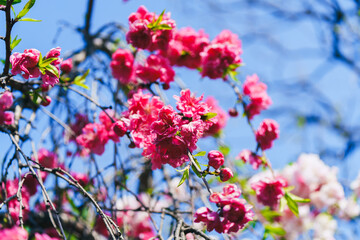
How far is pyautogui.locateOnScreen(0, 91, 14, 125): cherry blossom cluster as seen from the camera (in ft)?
4.81

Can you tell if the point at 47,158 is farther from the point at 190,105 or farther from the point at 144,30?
the point at 190,105

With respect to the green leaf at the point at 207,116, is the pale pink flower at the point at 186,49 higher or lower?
higher

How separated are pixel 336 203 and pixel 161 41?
1.96 meters

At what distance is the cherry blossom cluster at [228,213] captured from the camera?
3.49ft

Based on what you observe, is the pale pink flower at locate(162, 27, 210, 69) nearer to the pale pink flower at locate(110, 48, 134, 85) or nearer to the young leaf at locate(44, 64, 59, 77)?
the pale pink flower at locate(110, 48, 134, 85)

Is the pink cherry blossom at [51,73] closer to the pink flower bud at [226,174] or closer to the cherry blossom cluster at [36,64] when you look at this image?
the cherry blossom cluster at [36,64]

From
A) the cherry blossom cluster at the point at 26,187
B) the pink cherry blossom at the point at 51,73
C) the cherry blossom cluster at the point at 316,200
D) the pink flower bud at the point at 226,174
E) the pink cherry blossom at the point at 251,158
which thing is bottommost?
the cherry blossom cluster at the point at 316,200

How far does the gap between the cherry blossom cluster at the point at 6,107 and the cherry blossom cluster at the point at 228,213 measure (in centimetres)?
89

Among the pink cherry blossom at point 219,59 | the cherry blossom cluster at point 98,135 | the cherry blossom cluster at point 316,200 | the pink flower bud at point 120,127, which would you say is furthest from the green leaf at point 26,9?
the cherry blossom cluster at point 316,200

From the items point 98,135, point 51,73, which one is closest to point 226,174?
point 51,73

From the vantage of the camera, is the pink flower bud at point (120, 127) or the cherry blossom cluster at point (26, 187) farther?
the cherry blossom cluster at point (26, 187)

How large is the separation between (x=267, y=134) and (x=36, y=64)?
1.07 metres

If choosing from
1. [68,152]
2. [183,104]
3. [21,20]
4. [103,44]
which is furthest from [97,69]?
[183,104]

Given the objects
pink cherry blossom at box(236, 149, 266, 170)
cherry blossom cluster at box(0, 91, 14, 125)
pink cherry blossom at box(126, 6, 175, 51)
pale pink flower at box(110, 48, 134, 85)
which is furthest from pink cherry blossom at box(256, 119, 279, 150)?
cherry blossom cluster at box(0, 91, 14, 125)
